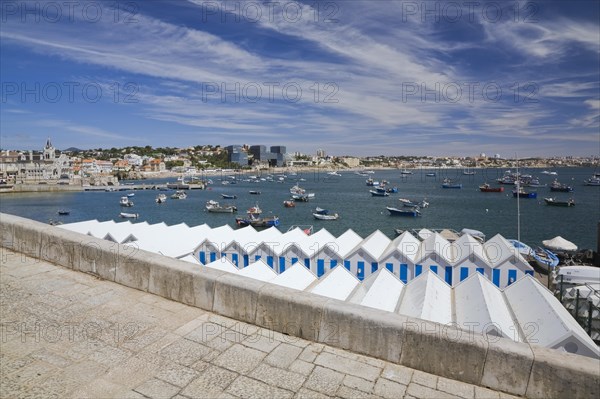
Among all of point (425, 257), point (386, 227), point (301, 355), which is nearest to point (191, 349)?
point (301, 355)

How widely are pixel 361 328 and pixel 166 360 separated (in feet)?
6.36

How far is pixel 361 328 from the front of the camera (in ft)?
12.6

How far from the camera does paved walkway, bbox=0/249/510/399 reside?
→ 10.8 feet

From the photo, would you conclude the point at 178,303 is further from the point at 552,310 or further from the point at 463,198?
the point at 463,198

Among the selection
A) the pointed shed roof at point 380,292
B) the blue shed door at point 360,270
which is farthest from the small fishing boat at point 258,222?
the pointed shed roof at point 380,292

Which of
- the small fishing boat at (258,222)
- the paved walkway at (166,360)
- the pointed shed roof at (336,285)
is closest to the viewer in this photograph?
the paved walkway at (166,360)

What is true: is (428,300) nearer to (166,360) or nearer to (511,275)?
(511,275)

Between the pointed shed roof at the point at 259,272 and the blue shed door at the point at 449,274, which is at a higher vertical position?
the pointed shed roof at the point at 259,272

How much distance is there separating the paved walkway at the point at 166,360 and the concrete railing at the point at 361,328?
0.11 m

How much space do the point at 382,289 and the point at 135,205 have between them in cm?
7457

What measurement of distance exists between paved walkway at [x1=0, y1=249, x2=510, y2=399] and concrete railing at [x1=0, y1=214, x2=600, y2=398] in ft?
0.37

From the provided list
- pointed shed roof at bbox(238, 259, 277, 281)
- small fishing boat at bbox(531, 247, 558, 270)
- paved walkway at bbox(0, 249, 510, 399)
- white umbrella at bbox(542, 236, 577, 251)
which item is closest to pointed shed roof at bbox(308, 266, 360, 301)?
pointed shed roof at bbox(238, 259, 277, 281)

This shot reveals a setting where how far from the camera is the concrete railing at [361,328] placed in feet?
10.2

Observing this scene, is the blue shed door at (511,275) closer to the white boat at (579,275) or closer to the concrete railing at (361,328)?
the white boat at (579,275)
